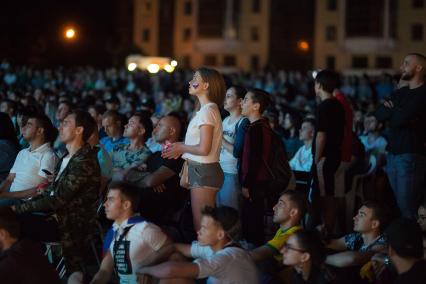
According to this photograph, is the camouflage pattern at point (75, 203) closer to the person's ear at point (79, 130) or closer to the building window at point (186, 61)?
the person's ear at point (79, 130)

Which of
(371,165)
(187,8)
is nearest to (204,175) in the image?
(371,165)

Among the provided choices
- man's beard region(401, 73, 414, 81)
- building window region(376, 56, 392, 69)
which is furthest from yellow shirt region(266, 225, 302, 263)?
building window region(376, 56, 392, 69)

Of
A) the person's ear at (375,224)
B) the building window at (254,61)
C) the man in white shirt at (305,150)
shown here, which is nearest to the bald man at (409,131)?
the person's ear at (375,224)

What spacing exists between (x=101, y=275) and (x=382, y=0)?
5603 cm

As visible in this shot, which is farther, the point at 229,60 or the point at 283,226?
the point at 229,60

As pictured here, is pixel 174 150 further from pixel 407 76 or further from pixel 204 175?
pixel 407 76

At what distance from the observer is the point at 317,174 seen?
25.4 feet

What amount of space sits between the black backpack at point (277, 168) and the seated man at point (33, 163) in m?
1.87

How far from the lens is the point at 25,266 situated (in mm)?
4809

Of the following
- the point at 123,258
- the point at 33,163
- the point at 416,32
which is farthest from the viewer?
the point at 416,32

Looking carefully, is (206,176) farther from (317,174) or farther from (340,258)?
(317,174)

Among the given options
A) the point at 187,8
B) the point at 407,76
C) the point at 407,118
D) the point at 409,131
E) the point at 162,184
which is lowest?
the point at 162,184

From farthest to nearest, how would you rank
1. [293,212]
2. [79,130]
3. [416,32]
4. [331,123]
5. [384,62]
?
[384,62]
[416,32]
[331,123]
[79,130]
[293,212]

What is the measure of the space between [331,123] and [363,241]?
5.28 ft
